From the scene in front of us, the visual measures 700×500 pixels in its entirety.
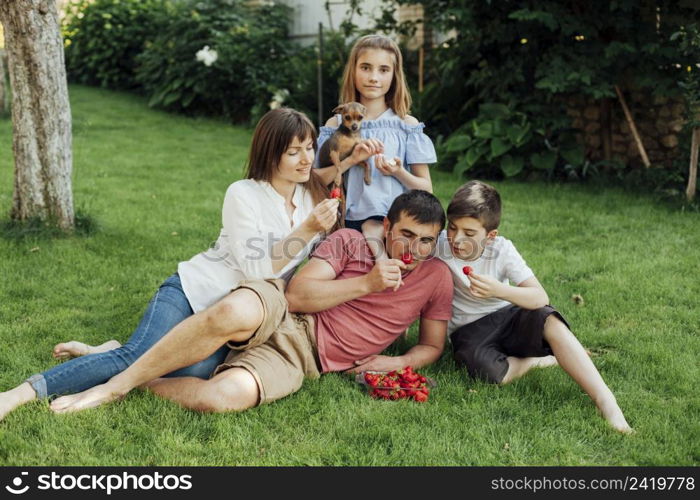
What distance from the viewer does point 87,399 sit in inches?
121

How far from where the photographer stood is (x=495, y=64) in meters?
8.30

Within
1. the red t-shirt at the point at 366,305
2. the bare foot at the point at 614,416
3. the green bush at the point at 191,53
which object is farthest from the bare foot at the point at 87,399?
the green bush at the point at 191,53

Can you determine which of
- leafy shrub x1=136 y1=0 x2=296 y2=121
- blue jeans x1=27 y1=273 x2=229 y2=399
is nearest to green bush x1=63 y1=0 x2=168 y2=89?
leafy shrub x1=136 y1=0 x2=296 y2=121

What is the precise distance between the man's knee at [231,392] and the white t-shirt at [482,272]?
1.08 m

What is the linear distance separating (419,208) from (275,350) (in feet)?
2.89

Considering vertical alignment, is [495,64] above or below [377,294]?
above

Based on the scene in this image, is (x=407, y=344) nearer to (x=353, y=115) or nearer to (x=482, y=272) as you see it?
(x=482, y=272)

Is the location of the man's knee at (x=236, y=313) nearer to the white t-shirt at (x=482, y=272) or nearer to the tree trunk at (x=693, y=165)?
the white t-shirt at (x=482, y=272)

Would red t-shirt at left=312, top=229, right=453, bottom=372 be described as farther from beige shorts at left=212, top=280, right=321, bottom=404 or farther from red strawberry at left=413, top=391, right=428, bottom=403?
red strawberry at left=413, top=391, right=428, bottom=403

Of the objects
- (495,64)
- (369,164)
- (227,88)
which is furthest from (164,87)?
(369,164)

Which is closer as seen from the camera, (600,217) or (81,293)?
(81,293)

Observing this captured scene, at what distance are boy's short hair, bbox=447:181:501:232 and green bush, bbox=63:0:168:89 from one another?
11.4 meters
